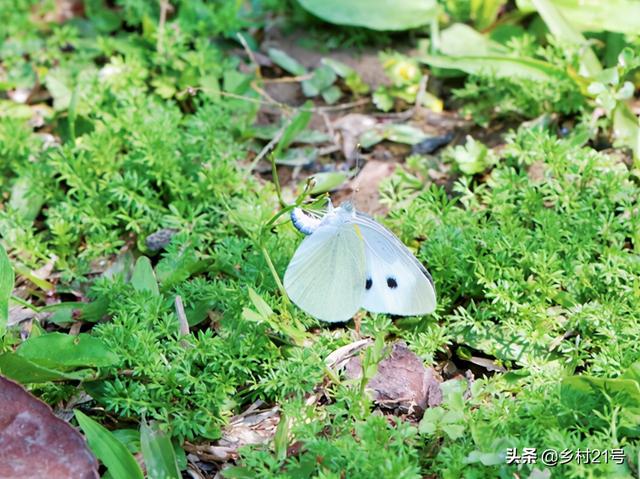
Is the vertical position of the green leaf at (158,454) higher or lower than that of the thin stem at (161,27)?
lower

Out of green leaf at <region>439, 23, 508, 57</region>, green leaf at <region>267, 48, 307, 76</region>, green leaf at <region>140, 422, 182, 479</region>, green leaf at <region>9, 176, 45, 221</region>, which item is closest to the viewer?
green leaf at <region>140, 422, 182, 479</region>

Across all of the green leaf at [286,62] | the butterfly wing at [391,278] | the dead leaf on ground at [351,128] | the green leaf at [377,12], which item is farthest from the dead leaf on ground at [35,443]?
the green leaf at [377,12]

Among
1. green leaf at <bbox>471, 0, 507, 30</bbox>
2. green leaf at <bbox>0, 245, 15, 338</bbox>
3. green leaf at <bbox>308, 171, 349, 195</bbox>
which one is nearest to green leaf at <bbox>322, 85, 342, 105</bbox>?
green leaf at <bbox>308, 171, 349, 195</bbox>

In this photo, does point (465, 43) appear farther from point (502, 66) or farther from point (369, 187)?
point (369, 187)

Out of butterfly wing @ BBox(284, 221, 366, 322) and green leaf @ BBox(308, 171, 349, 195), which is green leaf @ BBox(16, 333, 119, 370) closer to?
butterfly wing @ BBox(284, 221, 366, 322)

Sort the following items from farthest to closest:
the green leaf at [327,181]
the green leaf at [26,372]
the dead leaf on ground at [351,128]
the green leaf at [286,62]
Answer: the green leaf at [286,62], the dead leaf on ground at [351,128], the green leaf at [327,181], the green leaf at [26,372]

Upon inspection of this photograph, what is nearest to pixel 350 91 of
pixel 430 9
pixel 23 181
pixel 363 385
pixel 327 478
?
pixel 430 9

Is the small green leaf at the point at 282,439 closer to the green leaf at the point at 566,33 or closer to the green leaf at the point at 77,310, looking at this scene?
the green leaf at the point at 77,310
